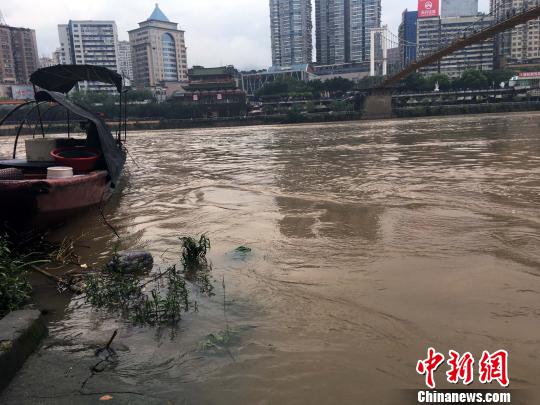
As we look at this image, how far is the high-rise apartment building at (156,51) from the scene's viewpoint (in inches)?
3898

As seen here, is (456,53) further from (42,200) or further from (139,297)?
(139,297)

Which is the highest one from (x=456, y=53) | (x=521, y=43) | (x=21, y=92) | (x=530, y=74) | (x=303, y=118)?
(x=521, y=43)

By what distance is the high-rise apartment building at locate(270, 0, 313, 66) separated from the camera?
10912cm

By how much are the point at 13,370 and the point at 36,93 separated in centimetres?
663

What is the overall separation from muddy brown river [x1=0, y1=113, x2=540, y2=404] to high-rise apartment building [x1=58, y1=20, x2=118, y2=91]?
9960 centimetres

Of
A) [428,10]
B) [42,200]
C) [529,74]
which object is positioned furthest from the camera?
[428,10]

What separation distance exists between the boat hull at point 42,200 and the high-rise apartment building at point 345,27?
109 m

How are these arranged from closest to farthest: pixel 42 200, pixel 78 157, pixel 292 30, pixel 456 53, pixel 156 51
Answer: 1. pixel 42 200
2. pixel 78 157
3. pixel 456 53
4. pixel 156 51
5. pixel 292 30

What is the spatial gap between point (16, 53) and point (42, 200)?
102 metres

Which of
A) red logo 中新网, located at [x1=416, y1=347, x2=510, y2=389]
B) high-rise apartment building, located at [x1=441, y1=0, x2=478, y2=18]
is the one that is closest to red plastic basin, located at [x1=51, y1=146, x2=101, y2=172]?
red logo 中新网, located at [x1=416, y1=347, x2=510, y2=389]

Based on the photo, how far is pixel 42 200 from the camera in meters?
4.89

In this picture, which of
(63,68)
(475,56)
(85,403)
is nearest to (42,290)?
(85,403)

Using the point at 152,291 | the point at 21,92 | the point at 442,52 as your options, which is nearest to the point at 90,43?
the point at 21,92

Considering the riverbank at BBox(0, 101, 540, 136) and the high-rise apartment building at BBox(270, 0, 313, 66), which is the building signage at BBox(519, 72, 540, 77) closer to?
the riverbank at BBox(0, 101, 540, 136)
